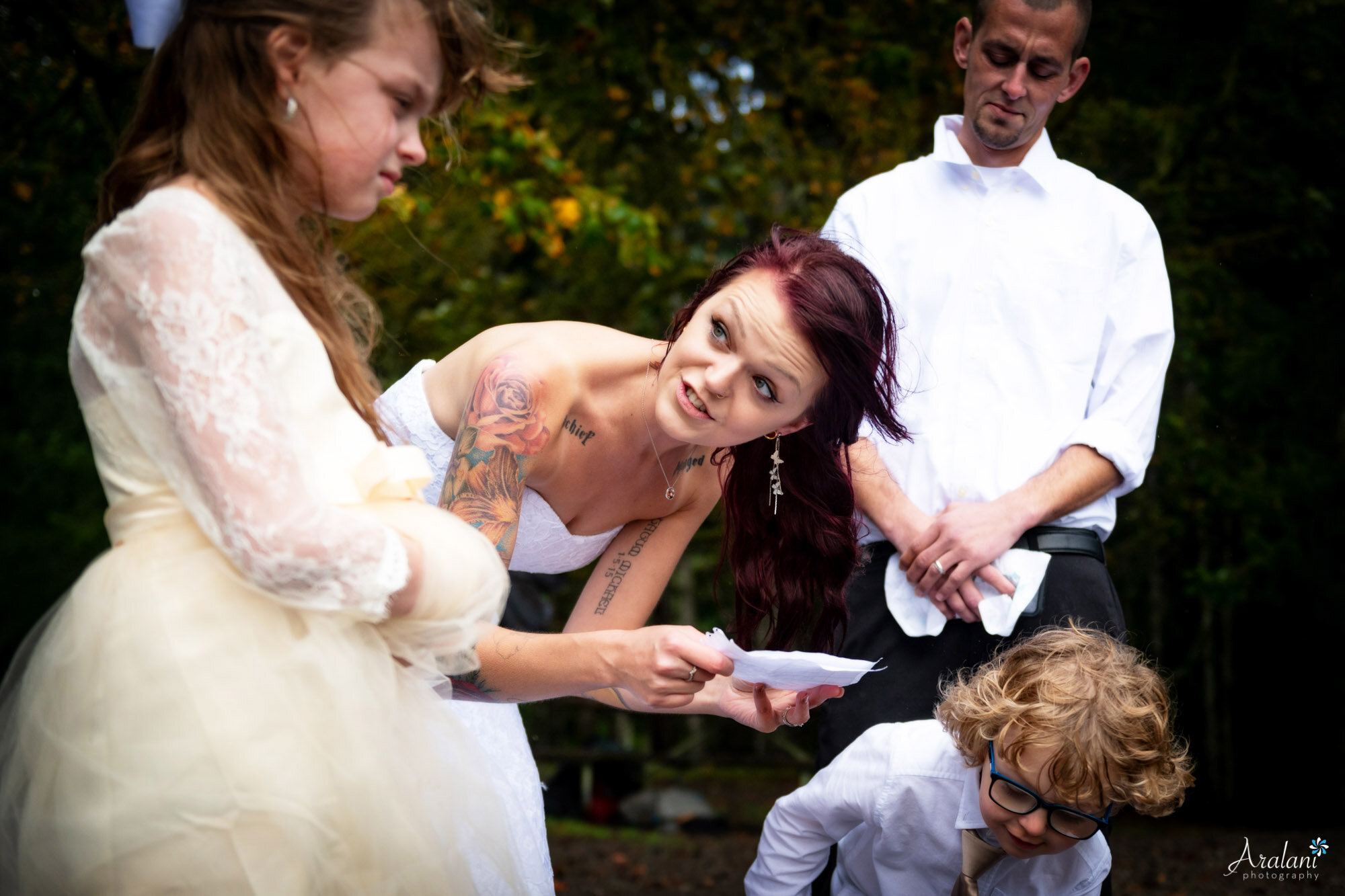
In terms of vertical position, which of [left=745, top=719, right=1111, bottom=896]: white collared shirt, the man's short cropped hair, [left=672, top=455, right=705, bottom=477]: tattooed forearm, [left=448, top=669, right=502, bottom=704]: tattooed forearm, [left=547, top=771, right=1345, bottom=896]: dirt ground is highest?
the man's short cropped hair

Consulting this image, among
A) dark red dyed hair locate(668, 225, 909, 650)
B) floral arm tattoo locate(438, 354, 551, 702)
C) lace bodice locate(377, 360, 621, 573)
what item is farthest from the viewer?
lace bodice locate(377, 360, 621, 573)

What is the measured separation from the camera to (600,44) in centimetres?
665

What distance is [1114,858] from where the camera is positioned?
7020 millimetres

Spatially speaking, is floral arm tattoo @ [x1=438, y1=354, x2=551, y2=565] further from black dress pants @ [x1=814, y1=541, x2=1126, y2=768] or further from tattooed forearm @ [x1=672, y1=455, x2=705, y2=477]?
black dress pants @ [x1=814, y1=541, x2=1126, y2=768]

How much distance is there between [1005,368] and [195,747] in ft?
7.09

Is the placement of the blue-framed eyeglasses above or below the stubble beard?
below

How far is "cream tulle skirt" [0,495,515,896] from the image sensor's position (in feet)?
→ 4.69

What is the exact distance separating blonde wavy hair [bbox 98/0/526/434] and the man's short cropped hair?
1.82 meters

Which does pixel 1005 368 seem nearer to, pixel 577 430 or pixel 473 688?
pixel 577 430

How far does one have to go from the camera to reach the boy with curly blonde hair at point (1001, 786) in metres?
2.48

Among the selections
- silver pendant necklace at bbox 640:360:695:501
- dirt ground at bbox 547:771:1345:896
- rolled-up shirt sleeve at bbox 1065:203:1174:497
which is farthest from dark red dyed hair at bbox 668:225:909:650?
dirt ground at bbox 547:771:1345:896

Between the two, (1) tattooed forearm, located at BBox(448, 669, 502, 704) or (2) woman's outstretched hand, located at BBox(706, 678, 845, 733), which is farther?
(2) woman's outstretched hand, located at BBox(706, 678, 845, 733)

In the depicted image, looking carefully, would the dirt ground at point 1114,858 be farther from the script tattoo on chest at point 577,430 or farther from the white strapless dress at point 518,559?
the script tattoo on chest at point 577,430

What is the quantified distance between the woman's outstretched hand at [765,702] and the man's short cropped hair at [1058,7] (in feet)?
6.02
